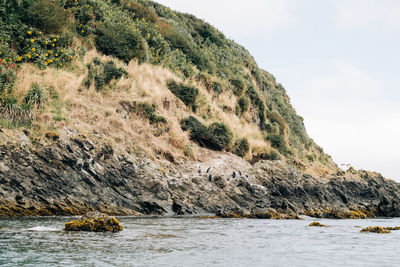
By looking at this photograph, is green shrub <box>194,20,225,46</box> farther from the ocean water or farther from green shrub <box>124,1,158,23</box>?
the ocean water

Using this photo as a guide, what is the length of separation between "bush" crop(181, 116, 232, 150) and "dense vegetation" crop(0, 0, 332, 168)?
0.22ft

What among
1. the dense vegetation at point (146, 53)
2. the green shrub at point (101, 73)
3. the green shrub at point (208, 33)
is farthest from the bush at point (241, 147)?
the green shrub at point (208, 33)

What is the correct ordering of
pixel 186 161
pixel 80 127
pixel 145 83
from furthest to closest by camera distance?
1. pixel 145 83
2. pixel 186 161
3. pixel 80 127

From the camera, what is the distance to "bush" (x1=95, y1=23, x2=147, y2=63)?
1200 inches

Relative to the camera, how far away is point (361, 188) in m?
33.1

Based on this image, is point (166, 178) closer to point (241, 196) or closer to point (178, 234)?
point (241, 196)

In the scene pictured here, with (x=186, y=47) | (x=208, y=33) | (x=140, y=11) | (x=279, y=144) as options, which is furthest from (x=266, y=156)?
(x=208, y=33)

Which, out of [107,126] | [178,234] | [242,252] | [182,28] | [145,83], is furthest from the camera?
[182,28]

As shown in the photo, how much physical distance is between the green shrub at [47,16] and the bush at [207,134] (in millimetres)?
10574

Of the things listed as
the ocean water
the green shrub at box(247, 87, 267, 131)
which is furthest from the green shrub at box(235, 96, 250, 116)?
the ocean water

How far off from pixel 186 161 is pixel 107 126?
529 centimetres

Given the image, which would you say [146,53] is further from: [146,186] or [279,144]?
[146,186]

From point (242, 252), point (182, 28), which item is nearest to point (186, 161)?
point (242, 252)

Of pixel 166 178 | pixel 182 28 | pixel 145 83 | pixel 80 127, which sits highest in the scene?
pixel 182 28
